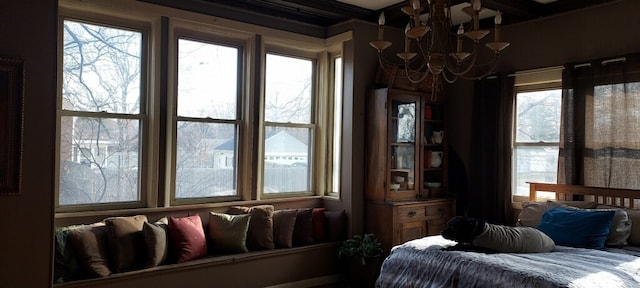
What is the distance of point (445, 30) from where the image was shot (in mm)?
2914

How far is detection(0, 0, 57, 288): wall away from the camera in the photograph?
290 cm

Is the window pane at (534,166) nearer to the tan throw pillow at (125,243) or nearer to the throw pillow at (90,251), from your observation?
the tan throw pillow at (125,243)

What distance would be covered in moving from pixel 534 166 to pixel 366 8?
88.5 inches

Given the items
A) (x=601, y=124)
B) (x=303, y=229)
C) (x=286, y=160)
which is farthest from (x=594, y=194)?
(x=286, y=160)

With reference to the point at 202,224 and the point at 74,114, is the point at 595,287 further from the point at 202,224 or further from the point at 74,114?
the point at 74,114

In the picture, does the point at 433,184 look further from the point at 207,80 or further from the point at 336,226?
the point at 207,80

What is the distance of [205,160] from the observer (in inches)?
173

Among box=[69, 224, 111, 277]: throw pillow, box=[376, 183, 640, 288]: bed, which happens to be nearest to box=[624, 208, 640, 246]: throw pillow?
box=[376, 183, 640, 288]: bed

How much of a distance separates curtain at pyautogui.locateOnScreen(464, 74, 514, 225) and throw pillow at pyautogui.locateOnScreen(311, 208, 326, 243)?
5.15 ft

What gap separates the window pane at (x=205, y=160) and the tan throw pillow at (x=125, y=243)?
2.07ft

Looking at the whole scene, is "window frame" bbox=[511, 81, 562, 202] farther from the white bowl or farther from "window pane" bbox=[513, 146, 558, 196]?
the white bowl

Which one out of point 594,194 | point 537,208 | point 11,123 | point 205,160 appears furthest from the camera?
point 205,160

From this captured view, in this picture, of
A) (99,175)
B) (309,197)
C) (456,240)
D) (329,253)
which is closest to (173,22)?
(99,175)

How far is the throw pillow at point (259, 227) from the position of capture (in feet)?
14.2
